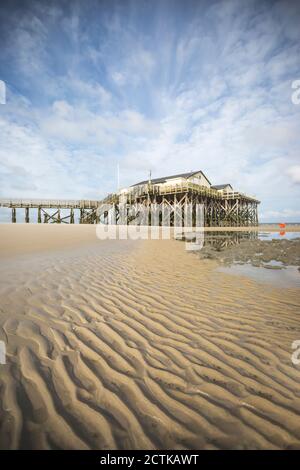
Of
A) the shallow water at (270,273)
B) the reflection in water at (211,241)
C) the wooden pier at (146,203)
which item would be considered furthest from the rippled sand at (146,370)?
the wooden pier at (146,203)

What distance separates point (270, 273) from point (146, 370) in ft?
20.5

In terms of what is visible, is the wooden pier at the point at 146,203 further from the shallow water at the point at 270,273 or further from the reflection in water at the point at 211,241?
the shallow water at the point at 270,273

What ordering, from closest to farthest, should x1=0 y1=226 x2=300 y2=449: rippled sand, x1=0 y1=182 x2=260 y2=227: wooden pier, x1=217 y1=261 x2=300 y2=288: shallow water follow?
1. x1=0 y1=226 x2=300 y2=449: rippled sand
2. x1=217 y1=261 x2=300 y2=288: shallow water
3. x1=0 y1=182 x2=260 y2=227: wooden pier

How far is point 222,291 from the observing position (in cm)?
492

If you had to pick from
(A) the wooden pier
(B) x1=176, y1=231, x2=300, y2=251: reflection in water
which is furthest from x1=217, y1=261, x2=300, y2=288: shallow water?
(A) the wooden pier

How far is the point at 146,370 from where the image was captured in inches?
89.0

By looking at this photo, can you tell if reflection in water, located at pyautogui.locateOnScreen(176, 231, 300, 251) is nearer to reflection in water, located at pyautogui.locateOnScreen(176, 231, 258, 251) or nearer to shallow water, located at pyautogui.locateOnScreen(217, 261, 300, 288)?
reflection in water, located at pyautogui.locateOnScreen(176, 231, 258, 251)

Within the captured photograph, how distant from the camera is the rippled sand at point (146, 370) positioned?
5.24 feet

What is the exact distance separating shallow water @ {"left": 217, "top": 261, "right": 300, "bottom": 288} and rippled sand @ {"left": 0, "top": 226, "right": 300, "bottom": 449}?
1.53 m

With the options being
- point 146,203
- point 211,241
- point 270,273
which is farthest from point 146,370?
point 146,203

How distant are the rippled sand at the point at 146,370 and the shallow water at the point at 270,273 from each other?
1.53 metres

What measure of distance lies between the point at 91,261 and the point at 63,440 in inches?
255

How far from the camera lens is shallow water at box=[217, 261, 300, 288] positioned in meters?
5.88
